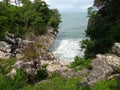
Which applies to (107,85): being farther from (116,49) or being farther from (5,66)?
(5,66)

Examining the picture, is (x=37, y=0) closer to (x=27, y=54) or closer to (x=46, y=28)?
(x=46, y=28)

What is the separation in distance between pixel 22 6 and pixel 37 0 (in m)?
4.11

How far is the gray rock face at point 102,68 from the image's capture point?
30688 millimetres

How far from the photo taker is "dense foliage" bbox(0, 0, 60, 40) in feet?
238

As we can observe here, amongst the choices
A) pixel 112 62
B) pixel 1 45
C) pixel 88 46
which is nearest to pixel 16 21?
pixel 1 45

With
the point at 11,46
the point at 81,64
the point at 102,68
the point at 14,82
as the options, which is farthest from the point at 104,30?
the point at 11,46

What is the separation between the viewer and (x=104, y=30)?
39438 millimetres

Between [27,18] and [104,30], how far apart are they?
43856mm

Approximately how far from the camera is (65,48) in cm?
8081

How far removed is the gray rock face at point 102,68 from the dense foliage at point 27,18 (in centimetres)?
3620

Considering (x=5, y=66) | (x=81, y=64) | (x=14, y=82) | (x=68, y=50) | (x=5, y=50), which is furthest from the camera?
(x=68, y=50)

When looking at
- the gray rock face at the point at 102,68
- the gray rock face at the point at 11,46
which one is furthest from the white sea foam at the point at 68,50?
the gray rock face at the point at 102,68

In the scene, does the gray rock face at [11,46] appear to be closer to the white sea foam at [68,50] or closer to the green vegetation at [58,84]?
the white sea foam at [68,50]

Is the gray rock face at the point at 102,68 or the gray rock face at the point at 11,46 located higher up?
the gray rock face at the point at 102,68
